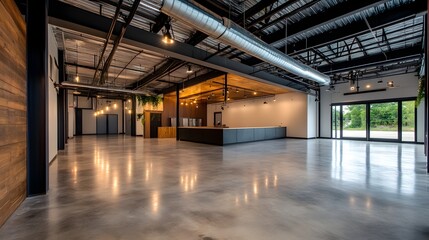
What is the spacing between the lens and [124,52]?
770 centimetres

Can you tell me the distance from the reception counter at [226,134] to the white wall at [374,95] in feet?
10.5

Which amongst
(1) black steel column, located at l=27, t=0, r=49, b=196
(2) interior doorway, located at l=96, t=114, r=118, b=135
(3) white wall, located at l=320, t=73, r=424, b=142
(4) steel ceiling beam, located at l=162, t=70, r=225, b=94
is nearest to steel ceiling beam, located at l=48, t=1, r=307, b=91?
(1) black steel column, located at l=27, t=0, r=49, b=196

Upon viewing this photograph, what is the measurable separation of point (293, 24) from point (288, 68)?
1.32 meters

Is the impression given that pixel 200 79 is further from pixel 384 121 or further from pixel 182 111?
pixel 384 121

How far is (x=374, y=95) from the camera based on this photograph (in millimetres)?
11539

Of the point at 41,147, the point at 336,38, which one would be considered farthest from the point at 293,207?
the point at 336,38

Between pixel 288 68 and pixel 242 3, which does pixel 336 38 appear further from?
pixel 242 3

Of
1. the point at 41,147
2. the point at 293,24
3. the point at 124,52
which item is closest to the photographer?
the point at 41,147

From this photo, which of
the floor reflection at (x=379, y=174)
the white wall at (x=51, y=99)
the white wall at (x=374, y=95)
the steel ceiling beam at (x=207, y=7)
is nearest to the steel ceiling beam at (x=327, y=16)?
the steel ceiling beam at (x=207, y=7)

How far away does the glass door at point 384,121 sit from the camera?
36.0 feet

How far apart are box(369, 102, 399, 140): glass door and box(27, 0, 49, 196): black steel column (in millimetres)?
15044

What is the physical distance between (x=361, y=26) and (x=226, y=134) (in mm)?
6632

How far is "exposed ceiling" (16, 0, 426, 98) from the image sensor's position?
4262 mm

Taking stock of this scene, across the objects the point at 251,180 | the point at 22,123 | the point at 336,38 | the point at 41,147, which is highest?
the point at 336,38
